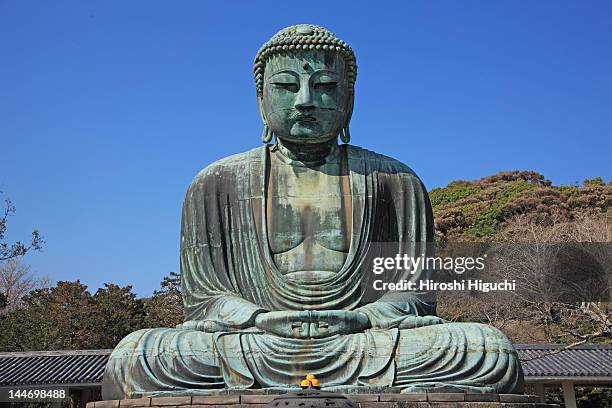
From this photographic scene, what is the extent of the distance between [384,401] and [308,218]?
2427mm

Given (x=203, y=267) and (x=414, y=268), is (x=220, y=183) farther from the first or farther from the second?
(x=414, y=268)

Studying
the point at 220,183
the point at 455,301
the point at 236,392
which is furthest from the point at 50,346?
the point at 236,392

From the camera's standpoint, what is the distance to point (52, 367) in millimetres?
19703

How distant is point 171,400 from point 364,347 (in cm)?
162

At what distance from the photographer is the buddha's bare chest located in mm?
7609

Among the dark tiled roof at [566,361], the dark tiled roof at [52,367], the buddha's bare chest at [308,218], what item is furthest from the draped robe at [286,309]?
the dark tiled roof at [52,367]

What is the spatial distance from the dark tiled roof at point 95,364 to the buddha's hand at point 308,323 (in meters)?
12.7

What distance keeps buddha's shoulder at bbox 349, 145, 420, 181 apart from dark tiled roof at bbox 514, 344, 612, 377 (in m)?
11.1

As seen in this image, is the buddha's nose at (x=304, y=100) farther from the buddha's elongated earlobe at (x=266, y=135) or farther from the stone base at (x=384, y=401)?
the stone base at (x=384, y=401)

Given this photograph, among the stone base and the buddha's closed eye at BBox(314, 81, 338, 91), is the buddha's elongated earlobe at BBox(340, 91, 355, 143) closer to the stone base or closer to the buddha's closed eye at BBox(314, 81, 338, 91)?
the buddha's closed eye at BBox(314, 81, 338, 91)

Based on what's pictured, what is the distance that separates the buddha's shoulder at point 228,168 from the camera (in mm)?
8055

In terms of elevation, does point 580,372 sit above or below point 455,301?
below

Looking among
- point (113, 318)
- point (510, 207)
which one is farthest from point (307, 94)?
point (510, 207)

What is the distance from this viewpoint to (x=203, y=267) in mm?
7711
